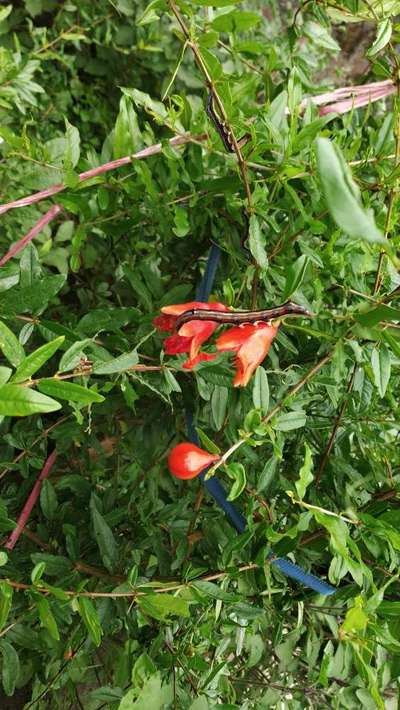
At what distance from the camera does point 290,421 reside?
635 mm

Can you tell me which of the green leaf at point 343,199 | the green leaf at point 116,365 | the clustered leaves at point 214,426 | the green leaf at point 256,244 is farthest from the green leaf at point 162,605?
the green leaf at point 343,199

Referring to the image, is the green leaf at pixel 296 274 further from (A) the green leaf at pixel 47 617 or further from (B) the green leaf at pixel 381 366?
(A) the green leaf at pixel 47 617

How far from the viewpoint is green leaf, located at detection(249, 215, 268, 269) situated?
657 mm

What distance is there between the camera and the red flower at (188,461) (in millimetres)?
578

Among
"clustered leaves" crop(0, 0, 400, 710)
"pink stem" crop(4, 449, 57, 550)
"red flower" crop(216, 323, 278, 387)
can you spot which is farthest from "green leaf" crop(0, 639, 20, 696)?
"red flower" crop(216, 323, 278, 387)

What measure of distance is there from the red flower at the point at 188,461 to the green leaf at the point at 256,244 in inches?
8.0

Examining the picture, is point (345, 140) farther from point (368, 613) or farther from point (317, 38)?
point (368, 613)

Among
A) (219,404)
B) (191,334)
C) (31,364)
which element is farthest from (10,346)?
(219,404)

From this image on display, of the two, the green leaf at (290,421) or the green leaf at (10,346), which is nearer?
the green leaf at (10,346)

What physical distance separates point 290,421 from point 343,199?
1.33 feet

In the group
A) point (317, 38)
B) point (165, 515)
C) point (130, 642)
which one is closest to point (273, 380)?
point (165, 515)

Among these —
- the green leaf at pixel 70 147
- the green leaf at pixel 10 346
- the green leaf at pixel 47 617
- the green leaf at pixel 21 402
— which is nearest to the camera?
the green leaf at pixel 21 402

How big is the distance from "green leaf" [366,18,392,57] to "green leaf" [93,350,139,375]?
1.24 feet

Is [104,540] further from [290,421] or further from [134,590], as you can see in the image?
[290,421]
